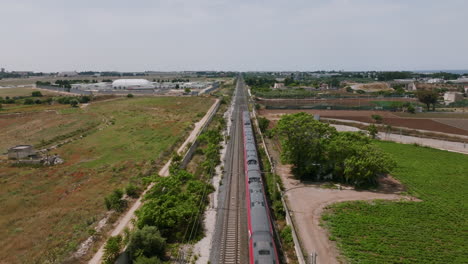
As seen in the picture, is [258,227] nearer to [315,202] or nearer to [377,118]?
[315,202]

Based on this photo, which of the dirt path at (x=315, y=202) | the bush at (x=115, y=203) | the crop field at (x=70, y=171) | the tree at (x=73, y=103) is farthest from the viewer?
the tree at (x=73, y=103)

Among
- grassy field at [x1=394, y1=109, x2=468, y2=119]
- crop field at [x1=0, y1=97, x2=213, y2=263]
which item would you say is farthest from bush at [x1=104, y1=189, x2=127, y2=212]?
grassy field at [x1=394, y1=109, x2=468, y2=119]

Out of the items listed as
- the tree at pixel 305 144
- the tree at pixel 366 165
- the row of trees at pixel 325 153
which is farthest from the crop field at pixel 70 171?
the tree at pixel 366 165

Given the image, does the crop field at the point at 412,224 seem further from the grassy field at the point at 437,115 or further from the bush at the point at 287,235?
the grassy field at the point at 437,115

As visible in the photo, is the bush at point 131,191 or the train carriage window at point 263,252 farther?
the bush at point 131,191

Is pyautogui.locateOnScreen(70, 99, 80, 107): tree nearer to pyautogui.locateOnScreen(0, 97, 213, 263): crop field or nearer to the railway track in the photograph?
pyautogui.locateOnScreen(0, 97, 213, 263): crop field

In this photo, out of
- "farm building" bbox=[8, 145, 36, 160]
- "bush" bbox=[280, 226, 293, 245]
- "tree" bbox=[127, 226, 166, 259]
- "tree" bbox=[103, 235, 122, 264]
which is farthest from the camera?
"farm building" bbox=[8, 145, 36, 160]

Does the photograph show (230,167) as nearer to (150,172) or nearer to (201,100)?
(150,172)

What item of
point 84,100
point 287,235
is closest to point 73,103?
point 84,100
